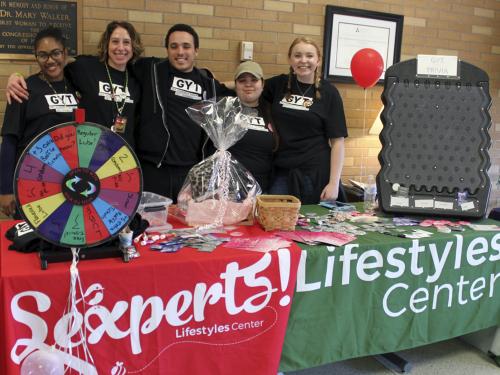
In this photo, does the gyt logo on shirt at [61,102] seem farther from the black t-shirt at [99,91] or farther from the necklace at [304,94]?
the necklace at [304,94]

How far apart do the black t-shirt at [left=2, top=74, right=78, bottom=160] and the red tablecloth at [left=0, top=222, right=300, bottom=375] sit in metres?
0.82

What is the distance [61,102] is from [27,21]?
0.87 metres

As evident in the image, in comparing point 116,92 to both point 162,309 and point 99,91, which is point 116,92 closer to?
point 99,91

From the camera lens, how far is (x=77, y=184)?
1.30 metres

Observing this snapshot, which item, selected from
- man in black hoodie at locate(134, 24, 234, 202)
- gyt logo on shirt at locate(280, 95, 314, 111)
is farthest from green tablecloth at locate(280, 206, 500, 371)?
man in black hoodie at locate(134, 24, 234, 202)

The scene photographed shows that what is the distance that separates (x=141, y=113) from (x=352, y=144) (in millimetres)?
1916

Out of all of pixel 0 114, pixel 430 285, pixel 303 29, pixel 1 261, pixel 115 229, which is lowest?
pixel 430 285

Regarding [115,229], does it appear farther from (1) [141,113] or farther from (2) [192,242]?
(1) [141,113]

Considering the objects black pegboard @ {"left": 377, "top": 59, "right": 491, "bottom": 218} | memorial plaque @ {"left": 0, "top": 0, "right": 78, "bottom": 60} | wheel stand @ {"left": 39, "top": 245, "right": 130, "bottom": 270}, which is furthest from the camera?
memorial plaque @ {"left": 0, "top": 0, "right": 78, "bottom": 60}

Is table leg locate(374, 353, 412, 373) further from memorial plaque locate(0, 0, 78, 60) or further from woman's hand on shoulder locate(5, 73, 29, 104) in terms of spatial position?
memorial plaque locate(0, 0, 78, 60)

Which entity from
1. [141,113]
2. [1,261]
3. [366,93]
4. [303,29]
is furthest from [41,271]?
[366,93]

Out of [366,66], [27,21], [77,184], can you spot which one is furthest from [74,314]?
[366,66]

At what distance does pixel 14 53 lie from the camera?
2840mm

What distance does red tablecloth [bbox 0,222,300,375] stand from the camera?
1.31 metres
